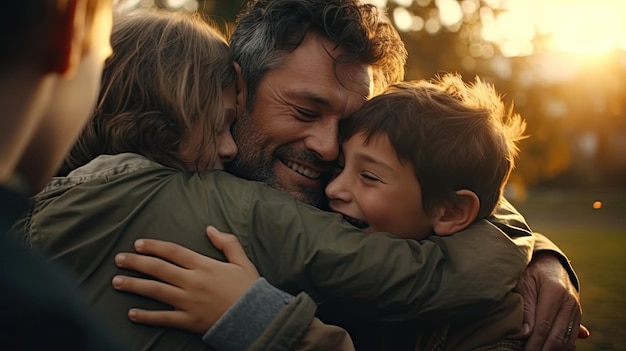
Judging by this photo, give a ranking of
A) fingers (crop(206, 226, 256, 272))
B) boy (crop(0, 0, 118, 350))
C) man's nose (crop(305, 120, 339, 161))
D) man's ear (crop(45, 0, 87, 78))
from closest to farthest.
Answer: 1. boy (crop(0, 0, 118, 350))
2. man's ear (crop(45, 0, 87, 78))
3. fingers (crop(206, 226, 256, 272))
4. man's nose (crop(305, 120, 339, 161))

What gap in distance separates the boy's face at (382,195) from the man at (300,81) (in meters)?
0.31

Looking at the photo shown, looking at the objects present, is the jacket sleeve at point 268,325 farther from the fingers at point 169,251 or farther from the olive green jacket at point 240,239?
the fingers at point 169,251

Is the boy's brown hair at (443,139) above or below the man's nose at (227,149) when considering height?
above

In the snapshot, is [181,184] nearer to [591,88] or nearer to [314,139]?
[314,139]

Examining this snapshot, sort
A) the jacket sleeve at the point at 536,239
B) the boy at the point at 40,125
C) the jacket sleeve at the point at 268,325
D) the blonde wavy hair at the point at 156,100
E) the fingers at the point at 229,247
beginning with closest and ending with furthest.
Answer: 1. the boy at the point at 40,125
2. the jacket sleeve at the point at 268,325
3. the fingers at the point at 229,247
4. the blonde wavy hair at the point at 156,100
5. the jacket sleeve at the point at 536,239

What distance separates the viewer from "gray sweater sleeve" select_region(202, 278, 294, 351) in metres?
2.35

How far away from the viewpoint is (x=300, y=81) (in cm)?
336

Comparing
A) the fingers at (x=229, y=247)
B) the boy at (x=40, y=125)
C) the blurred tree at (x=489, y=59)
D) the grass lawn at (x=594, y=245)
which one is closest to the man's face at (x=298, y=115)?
the fingers at (x=229, y=247)

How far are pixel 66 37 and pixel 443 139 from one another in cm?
188

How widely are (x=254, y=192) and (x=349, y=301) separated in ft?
1.46

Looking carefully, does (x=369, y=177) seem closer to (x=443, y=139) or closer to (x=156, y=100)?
(x=443, y=139)

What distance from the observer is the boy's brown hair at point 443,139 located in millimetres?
2869

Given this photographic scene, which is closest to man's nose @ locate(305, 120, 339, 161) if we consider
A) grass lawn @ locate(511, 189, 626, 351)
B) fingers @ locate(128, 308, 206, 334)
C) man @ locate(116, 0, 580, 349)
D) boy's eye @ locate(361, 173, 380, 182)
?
man @ locate(116, 0, 580, 349)

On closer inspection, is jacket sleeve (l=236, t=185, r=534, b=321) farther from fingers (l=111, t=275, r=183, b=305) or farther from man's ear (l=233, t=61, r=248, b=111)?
man's ear (l=233, t=61, r=248, b=111)
